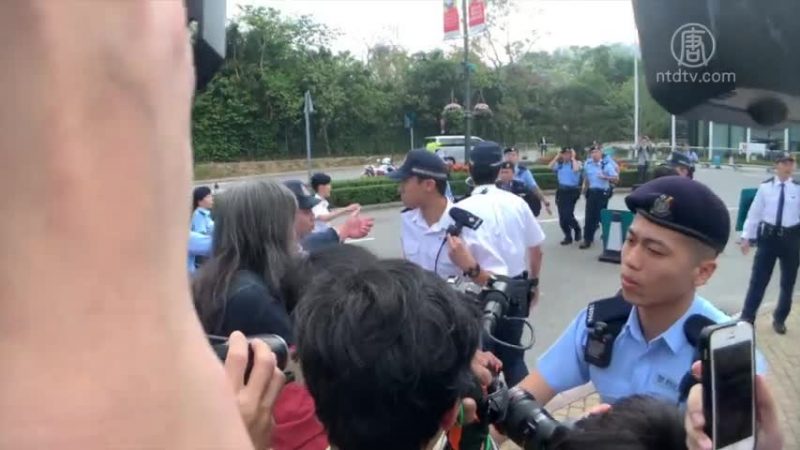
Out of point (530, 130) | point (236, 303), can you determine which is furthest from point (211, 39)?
point (530, 130)

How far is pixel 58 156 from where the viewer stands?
1.24 ft

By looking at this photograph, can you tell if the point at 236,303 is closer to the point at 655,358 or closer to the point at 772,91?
the point at 655,358

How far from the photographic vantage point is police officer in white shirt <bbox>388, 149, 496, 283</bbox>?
4.57 meters

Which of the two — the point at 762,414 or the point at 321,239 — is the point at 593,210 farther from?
the point at 762,414

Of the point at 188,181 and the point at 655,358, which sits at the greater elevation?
the point at 188,181

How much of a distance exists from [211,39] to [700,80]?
3.27 feet

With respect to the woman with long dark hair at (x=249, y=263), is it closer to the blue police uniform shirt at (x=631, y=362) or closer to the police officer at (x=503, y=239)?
the blue police uniform shirt at (x=631, y=362)

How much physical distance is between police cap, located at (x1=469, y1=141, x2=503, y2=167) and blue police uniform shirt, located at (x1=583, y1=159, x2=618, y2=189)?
7.48 metres

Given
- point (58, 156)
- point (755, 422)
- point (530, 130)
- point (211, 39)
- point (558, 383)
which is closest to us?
point (58, 156)

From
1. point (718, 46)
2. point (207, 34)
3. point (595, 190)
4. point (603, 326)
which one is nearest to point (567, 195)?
point (595, 190)

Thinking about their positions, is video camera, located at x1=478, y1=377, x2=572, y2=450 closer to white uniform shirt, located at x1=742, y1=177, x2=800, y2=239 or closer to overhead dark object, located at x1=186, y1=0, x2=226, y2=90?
overhead dark object, located at x1=186, y1=0, x2=226, y2=90

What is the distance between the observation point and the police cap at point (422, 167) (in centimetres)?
458

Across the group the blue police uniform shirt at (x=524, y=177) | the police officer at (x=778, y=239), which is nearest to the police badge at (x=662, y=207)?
the police officer at (x=778, y=239)

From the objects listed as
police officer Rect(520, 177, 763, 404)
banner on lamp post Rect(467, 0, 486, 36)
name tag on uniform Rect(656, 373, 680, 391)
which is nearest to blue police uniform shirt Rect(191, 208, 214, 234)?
police officer Rect(520, 177, 763, 404)
